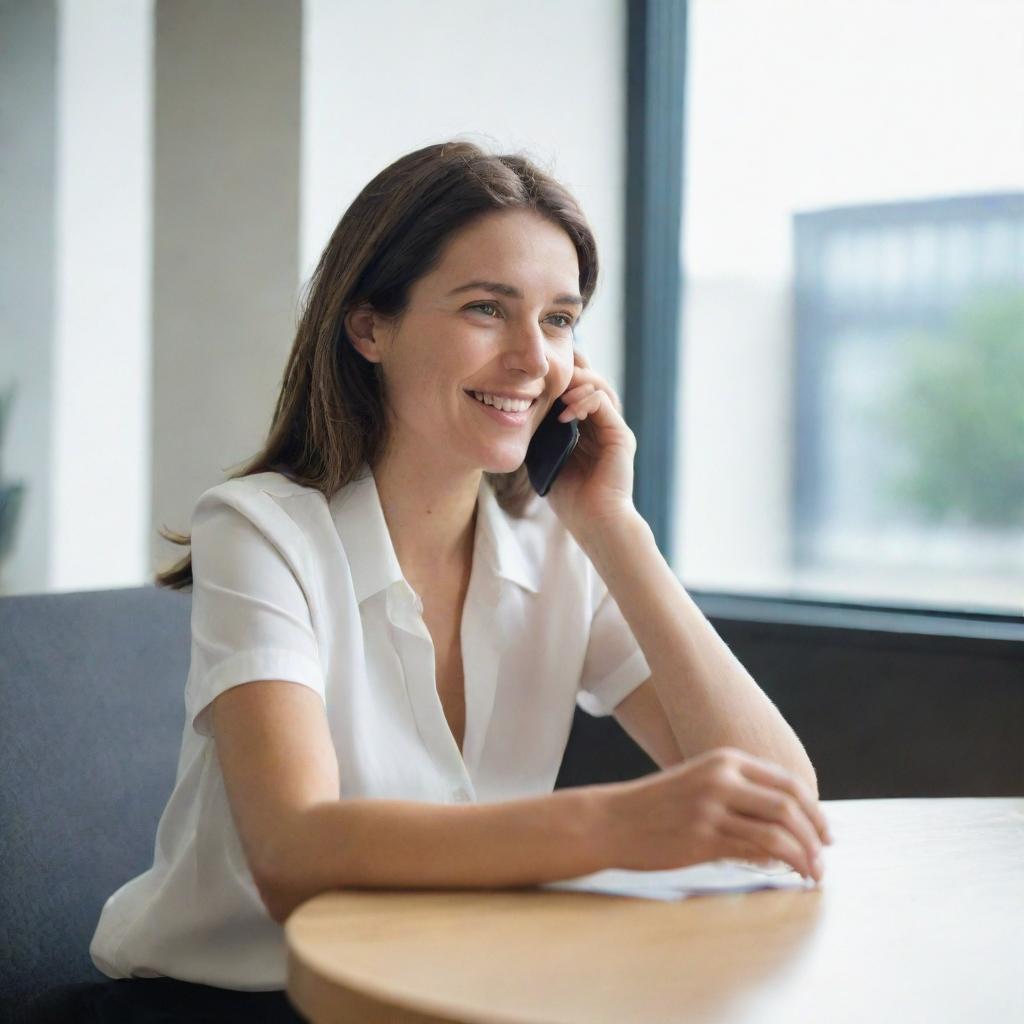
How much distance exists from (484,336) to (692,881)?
773 millimetres

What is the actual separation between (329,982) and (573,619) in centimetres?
95

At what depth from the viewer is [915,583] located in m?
2.62

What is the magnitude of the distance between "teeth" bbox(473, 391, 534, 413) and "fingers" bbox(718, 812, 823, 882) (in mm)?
758

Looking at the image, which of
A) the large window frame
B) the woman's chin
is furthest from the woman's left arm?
the large window frame

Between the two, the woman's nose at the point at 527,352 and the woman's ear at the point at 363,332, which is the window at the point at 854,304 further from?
the woman's ear at the point at 363,332

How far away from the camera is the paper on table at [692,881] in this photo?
1008 millimetres

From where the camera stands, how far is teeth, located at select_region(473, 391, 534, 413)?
63.7 inches

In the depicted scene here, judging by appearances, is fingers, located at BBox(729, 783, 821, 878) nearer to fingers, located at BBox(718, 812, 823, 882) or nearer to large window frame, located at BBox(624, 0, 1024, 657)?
fingers, located at BBox(718, 812, 823, 882)

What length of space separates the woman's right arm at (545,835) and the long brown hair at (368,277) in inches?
24.8

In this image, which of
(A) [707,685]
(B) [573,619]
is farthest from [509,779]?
(A) [707,685]

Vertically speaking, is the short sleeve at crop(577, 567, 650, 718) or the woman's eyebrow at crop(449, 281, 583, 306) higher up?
the woman's eyebrow at crop(449, 281, 583, 306)

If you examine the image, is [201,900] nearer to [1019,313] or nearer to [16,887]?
[16,887]

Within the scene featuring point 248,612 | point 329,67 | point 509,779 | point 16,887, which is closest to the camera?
point 248,612

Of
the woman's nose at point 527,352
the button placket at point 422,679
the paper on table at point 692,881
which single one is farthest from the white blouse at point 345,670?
the paper on table at point 692,881
